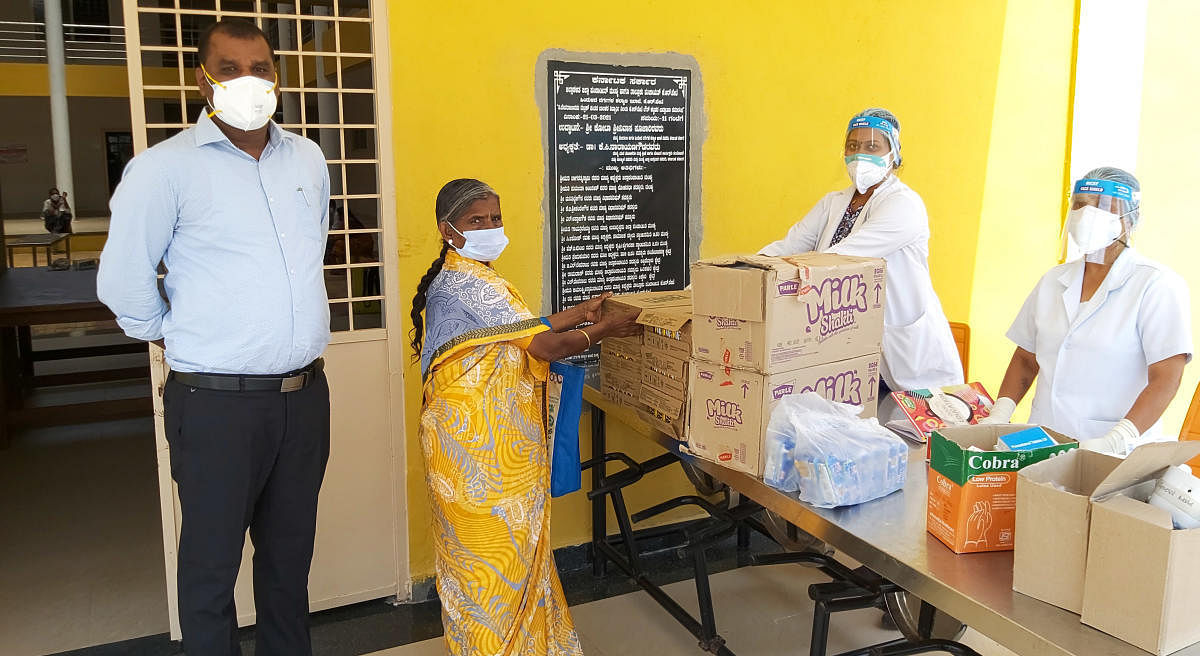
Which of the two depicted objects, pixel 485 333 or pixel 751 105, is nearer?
pixel 485 333

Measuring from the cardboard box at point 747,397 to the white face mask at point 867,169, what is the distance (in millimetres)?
889

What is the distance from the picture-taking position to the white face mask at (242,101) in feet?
7.13

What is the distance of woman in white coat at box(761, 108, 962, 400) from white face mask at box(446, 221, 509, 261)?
1.17 meters

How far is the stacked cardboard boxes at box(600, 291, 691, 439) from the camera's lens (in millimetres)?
2566

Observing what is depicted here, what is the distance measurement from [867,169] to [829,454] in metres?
1.41

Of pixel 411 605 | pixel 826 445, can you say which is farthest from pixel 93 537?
pixel 826 445

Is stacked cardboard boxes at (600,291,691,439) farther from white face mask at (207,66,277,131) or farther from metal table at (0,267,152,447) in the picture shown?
metal table at (0,267,152,447)

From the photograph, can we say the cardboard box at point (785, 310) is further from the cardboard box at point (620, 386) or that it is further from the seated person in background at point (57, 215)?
the seated person in background at point (57, 215)

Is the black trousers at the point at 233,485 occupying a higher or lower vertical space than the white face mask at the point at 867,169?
lower

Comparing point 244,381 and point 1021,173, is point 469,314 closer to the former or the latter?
point 244,381

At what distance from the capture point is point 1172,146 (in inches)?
191

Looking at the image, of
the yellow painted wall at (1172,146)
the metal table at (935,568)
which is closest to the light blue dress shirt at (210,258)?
the metal table at (935,568)

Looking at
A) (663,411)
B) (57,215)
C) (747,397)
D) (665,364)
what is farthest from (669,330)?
(57,215)

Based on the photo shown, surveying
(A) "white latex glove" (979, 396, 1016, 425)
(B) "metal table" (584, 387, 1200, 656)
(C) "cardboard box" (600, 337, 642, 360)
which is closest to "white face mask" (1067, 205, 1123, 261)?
(A) "white latex glove" (979, 396, 1016, 425)
